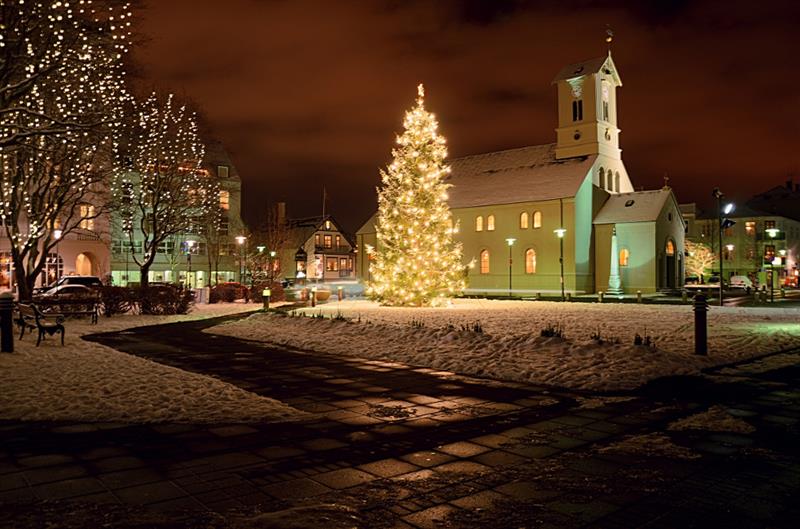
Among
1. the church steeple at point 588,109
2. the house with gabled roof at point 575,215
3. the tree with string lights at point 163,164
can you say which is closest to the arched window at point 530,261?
the house with gabled roof at point 575,215

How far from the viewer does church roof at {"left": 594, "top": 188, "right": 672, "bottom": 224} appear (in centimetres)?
5262

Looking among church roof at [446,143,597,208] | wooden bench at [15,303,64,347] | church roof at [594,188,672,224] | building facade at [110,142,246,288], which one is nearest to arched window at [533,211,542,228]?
church roof at [446,143,597,208]

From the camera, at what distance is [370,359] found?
14602 mm

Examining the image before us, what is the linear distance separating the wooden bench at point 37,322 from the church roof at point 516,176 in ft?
144

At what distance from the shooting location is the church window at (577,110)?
5808 cm

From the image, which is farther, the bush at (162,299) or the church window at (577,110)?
the church window at (577,110)

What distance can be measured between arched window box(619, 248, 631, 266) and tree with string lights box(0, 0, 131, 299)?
41.1 meters

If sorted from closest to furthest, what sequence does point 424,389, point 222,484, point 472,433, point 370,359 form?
point 222,484 < point 472,433 < point 424,389 < point 370,359

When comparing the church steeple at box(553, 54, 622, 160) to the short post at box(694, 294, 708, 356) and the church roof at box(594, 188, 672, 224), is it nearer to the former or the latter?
the church roof at box(594, 188, 672, 224)

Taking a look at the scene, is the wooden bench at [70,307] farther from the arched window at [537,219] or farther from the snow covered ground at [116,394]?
the arched window at [537,219]

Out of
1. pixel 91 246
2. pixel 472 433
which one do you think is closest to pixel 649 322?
pixel 472 433

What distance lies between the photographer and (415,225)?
106 ft

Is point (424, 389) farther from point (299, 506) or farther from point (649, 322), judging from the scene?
point (649, 322)

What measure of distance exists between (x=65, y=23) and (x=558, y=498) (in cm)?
1871
